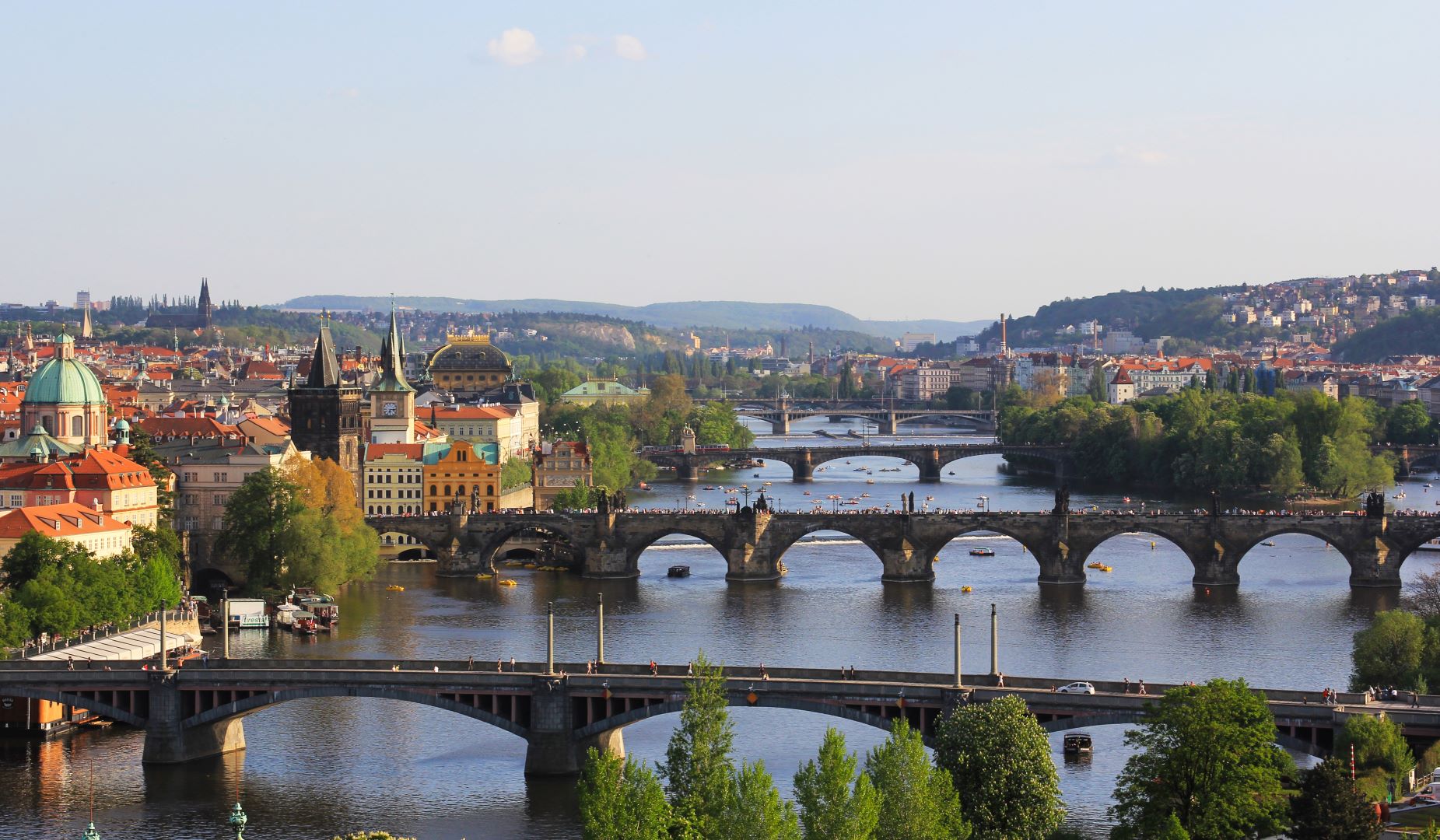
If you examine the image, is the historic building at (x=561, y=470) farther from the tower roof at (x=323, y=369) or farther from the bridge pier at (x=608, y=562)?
the bridge pier at (x=608, y=562)

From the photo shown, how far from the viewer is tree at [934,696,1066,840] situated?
126ft

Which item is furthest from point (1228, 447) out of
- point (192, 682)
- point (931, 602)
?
point (192, 682)

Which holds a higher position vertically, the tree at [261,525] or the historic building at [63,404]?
the historic building at [63,404]

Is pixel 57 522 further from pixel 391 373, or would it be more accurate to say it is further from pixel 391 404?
pixel 391 373

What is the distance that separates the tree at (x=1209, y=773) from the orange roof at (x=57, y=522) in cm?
3656

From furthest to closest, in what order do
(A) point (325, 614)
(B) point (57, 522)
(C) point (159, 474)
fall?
(C) point (159, 474) < (A) point (325, 614) < (B) point (57, 522)

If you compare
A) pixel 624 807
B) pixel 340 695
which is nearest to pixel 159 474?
pixel 340 695

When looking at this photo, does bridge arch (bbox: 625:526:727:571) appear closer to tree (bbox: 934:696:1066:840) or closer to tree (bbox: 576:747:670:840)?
tree (bbox: 934:696:1066:840)

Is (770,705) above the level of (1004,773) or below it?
below

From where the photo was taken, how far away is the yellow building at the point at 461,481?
94.5 metres

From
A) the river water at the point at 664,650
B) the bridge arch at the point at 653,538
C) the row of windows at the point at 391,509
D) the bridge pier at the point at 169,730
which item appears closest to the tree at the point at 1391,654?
the river water at the point at 664,650

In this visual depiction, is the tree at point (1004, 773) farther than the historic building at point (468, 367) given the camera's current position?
No

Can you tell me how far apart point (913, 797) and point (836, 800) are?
133 centimetres

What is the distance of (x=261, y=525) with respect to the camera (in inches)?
3004
